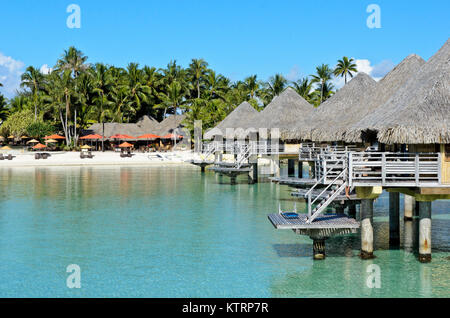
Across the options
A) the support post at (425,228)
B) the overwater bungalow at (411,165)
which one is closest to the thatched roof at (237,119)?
the overwater bungalow at (411,165)

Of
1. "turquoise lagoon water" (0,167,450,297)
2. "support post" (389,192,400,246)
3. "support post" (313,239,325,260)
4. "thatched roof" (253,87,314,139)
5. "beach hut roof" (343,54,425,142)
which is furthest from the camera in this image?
"thatched roof" (253,87,314,139)

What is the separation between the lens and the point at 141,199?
28156 millimetres

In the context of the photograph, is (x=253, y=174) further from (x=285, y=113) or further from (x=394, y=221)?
(x=394, y=221)

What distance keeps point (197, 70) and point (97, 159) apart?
2674cm

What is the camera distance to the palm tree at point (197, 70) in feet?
263

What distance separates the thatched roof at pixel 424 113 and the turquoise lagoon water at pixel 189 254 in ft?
11.5

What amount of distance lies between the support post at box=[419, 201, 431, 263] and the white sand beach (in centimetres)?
4330

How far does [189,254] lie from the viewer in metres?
15.4

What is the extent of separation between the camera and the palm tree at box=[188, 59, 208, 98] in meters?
80.2

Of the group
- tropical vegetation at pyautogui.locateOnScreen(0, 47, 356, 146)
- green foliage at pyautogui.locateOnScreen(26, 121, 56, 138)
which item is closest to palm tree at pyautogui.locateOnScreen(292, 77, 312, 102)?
tropical vegetation at pyautogui.locateOnScreen(0, 47, 356, 146)

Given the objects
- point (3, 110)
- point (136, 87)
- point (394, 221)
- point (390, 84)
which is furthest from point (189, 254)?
point (3, 110)

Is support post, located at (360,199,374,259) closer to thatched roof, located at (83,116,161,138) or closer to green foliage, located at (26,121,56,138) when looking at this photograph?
thatched roof, located at (83,116,161,138)

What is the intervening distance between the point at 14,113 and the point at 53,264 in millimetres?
72321
